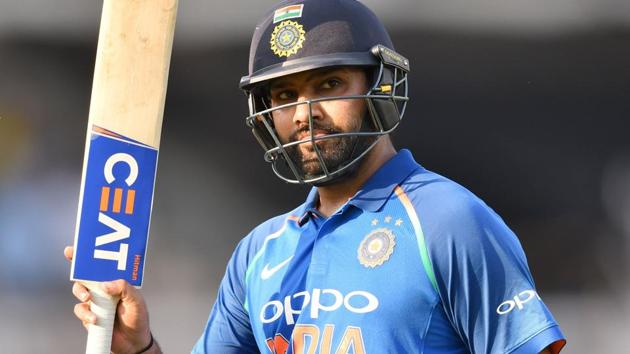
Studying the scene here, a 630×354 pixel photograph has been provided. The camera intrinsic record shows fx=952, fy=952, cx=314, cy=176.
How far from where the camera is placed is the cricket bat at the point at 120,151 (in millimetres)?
1799

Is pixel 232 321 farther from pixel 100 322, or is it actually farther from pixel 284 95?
pixel 284 95

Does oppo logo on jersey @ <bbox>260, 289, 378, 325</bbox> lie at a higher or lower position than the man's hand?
higher

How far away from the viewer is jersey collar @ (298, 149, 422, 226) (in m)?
1.74

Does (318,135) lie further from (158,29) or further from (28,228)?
(28,228)

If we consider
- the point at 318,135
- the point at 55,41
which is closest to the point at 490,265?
the point at 318,135

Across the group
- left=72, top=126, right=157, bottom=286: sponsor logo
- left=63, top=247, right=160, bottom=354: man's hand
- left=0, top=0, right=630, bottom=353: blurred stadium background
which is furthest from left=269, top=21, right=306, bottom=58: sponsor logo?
left=0, top=0, right=630, bottom=353: blurred stadium background

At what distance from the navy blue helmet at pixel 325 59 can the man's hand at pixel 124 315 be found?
1.20 ft

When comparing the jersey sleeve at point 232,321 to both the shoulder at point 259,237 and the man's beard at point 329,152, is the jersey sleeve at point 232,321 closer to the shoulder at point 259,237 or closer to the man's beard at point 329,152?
the shoulder at point 259,237

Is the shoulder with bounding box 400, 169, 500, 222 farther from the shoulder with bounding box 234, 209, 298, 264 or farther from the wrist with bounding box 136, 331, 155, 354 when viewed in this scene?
the wrist with bounding box 136, 331, 155, 354

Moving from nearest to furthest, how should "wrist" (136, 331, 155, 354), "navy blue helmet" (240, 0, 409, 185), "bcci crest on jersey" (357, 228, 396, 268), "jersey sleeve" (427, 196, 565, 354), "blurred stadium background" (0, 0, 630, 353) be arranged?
"jersey sleeve" (427, 196, 565, 354) → "bcci crest on jersey" (357, 228, 396, 268) → "navy blue helmet" (240, 0, 409, 185) → "wrist" (136, 331, 155, 354) → "blurred stadium background" (0, 0, 630, 353)

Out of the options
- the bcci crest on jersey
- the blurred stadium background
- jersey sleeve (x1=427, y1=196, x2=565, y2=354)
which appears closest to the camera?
jersey sleeve (x1=427, y1=196, x2=565, y2=354)

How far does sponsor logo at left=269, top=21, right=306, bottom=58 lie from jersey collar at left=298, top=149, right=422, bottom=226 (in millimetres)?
280

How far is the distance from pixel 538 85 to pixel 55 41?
1658 mm

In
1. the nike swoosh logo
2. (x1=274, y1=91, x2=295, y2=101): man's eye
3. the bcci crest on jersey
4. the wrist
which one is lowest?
the wrist
